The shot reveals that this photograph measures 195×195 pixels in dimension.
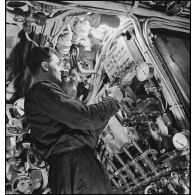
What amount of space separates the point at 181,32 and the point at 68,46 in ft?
4.16

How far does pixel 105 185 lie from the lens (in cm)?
219

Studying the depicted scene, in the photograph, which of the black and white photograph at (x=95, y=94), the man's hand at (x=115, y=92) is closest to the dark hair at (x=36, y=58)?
the black and white photograph at (x=95, y=94)

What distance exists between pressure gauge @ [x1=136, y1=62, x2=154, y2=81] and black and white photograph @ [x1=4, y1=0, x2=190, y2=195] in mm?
11

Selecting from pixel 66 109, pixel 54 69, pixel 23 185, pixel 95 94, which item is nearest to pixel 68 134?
pixel 66 109

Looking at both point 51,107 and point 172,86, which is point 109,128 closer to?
point 172,86

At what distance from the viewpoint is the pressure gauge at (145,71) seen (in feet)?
8.68

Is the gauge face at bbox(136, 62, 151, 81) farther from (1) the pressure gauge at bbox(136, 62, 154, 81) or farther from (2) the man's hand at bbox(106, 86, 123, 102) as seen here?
(2) the man's hand at bbox(106, 86, 123, 102)

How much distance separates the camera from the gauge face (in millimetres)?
2647

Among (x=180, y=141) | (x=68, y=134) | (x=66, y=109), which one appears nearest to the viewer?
(x=66, y=109)

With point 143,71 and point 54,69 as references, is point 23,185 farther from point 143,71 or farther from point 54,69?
point 143,71

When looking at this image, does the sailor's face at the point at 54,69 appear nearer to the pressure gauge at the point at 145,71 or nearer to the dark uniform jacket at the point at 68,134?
the dark uniform jacket at the point at 68,134

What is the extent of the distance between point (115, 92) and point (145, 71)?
383mm

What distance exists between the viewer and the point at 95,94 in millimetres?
3027

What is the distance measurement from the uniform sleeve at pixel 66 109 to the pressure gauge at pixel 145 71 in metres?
0.63
